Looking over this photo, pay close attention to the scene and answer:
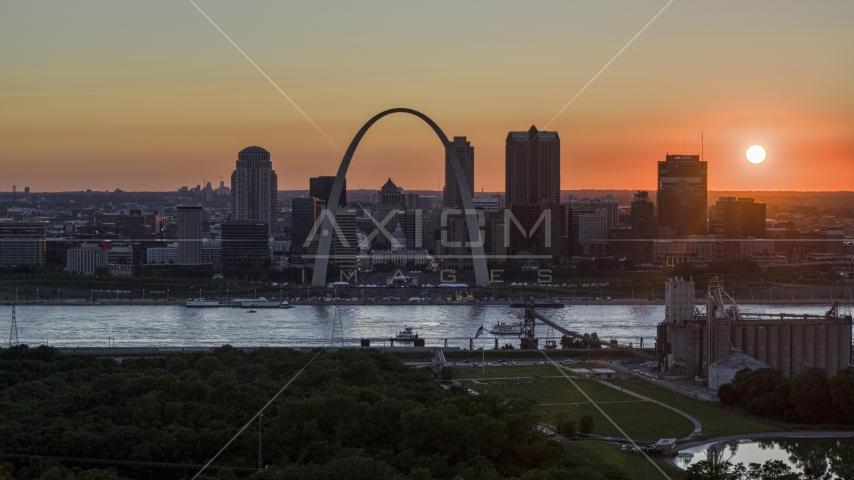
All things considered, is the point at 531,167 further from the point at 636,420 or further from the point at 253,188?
the point at 636,420

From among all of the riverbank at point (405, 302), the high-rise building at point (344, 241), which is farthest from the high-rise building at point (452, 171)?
the riverbank at point (405, 302)

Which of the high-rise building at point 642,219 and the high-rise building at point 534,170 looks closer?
the high-rise building at point 642,219

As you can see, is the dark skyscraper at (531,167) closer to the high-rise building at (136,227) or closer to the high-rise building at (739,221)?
the high-rise building at (739,221)

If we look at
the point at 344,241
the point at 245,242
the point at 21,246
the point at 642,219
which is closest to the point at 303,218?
the point at 245,242

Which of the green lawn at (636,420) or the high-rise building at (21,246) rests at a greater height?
the high-rise building at (21,246)

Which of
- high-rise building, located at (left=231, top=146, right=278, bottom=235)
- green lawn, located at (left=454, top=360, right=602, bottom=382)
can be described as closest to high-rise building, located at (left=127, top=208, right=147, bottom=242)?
high-rise building, located at (left=231, top=146, right=278, bottom=235)

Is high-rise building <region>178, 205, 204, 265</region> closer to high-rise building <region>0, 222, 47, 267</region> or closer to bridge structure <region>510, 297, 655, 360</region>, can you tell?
high-rise building <region>0, 222, 47, 267</region>
